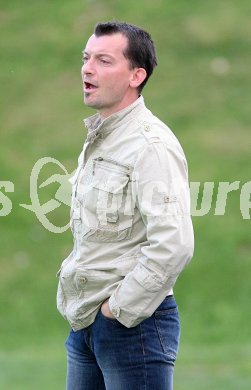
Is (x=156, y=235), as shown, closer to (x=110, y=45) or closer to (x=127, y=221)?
(x=127, y=221)

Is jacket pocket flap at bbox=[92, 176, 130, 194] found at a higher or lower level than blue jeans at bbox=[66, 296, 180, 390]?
higher

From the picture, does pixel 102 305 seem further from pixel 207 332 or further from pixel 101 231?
pixel 207 332

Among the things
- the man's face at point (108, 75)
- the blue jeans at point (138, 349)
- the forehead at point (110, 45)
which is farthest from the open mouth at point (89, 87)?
the blue jeans at point (138, 349)

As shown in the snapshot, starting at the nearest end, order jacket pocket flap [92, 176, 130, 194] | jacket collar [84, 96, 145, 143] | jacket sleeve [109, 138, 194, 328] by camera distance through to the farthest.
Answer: jacket sleeve [109, 138, 194, 328], jacket pocket flap [92, 176, 130, 194], jacket collar [84, 96, 145, 143]

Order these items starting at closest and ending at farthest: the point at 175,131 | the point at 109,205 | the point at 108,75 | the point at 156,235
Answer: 1. the point at 156,235
2. the point at 109,205
3. the point at 108,75
4. the point at 175,131

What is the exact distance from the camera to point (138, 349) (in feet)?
12.9

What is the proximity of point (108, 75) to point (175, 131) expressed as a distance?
8869 mm

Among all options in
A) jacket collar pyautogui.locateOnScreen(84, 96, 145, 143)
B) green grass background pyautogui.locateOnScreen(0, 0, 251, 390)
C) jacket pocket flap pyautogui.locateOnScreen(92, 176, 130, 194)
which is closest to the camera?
jacket pocket flap pyautogui.locateOnScreen(92, 176, 130, 194)

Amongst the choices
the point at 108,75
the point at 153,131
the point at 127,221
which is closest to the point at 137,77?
the point at 108,75

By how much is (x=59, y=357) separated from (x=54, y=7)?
764 cm

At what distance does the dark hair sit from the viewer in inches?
161

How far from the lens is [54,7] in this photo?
1575 centimetres

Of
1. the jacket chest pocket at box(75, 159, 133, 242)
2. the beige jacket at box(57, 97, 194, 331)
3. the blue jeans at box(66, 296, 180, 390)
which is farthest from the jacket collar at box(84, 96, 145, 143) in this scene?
the blue jeans at box(66, 296, 180, 390)

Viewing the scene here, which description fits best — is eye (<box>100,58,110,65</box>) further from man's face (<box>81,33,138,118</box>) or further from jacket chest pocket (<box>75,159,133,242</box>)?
jacket chest pocket (<box>75,159,133,242</box>)
